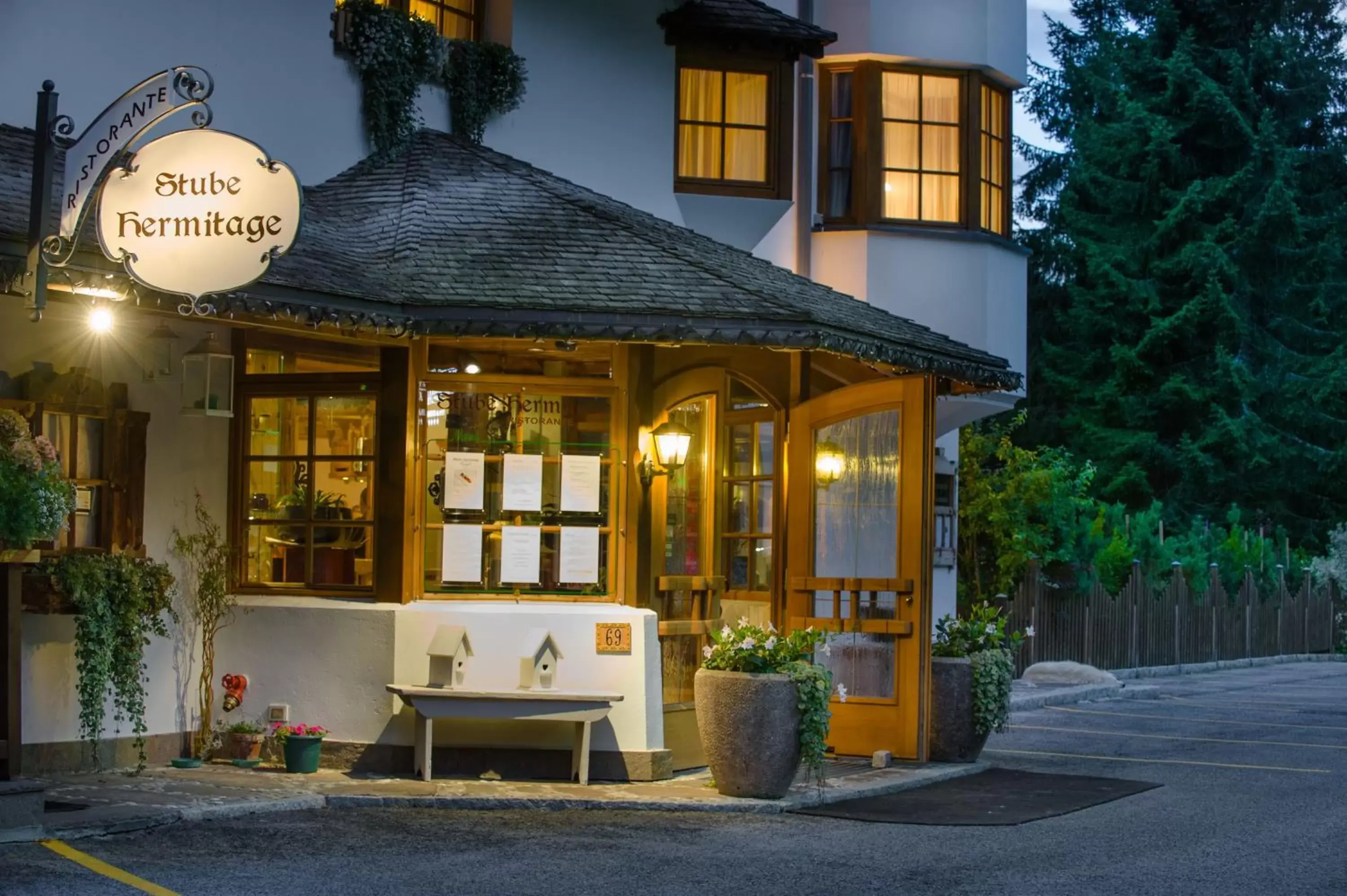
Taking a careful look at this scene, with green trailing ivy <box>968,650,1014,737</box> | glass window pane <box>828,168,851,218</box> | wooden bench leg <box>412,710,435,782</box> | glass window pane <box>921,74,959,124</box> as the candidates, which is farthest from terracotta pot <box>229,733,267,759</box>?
glass window pane <box>921,74,959,124</box>

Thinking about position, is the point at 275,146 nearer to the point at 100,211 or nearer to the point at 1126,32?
the point at 100,211

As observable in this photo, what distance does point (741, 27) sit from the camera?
1731cm

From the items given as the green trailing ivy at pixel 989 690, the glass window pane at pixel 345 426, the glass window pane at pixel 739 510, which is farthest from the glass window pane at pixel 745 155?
the glass window pane at pixel 345 426

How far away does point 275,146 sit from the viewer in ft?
47.4

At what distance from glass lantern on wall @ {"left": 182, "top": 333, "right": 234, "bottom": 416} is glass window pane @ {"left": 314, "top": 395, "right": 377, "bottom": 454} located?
72 centimetres

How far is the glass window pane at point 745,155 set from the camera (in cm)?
1769

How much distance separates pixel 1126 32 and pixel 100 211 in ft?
127

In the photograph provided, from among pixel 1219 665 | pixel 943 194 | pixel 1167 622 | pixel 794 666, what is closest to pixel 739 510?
pixel 794 666

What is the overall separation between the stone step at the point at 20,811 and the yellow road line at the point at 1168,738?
420 inches

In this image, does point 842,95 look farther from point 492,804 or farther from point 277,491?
point 492,804

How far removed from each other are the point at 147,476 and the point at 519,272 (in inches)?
114

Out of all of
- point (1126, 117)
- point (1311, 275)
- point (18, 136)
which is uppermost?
point (1126, 117)

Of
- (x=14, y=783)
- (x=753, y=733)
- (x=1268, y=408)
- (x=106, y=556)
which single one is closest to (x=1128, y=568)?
(x=1268, y=408)

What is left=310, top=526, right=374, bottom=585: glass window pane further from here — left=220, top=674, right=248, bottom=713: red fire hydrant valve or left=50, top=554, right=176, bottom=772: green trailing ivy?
left=50, top=554, right=176, bottom=772: green trailing ivy
